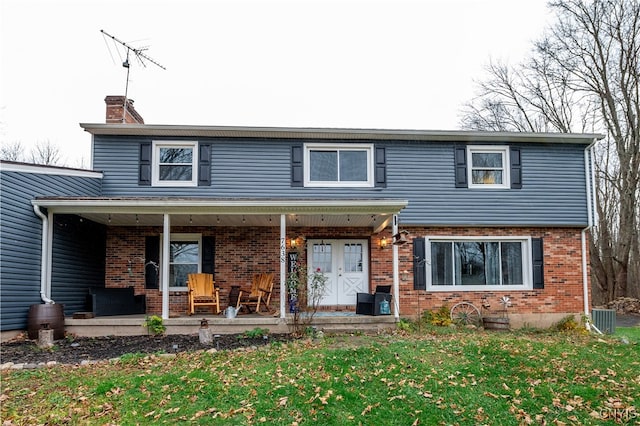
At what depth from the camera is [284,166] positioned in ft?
37.1

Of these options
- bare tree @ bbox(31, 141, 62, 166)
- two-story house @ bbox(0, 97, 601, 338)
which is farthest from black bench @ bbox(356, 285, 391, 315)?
bare tree @ bbox(31, 141, 62, 166)

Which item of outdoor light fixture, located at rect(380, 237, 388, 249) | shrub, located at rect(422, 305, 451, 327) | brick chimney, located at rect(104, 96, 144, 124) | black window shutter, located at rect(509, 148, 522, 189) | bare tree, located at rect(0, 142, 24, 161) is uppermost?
bare tree, located at rect(0, 142, 24, 161)

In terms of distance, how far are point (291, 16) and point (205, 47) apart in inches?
207

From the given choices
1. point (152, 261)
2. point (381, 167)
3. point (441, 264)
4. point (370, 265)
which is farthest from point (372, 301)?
point (152, 261)

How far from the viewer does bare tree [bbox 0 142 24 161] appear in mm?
26359

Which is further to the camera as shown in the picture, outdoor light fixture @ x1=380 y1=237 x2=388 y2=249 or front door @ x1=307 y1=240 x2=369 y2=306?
front door @ x1=307 y1=240 x2=369 y2=306

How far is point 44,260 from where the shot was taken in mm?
9016

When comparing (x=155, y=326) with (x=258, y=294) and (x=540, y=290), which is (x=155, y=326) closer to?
(x=258, y=294)

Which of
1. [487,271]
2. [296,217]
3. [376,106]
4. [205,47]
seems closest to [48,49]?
[205,47]

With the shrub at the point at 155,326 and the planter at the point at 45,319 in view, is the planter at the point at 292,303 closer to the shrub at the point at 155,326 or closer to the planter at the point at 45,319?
the shrub at the point at 155,326

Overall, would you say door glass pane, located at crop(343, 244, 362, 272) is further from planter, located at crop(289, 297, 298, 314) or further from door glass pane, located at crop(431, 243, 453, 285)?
door glass pane, located at crop(431, 243, 453, 285)

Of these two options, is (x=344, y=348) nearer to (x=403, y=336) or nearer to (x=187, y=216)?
(x=403, y=336)

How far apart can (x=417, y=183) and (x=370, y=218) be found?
1750 mm

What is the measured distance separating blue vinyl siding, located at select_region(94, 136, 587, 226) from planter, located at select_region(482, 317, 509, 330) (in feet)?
7.53
